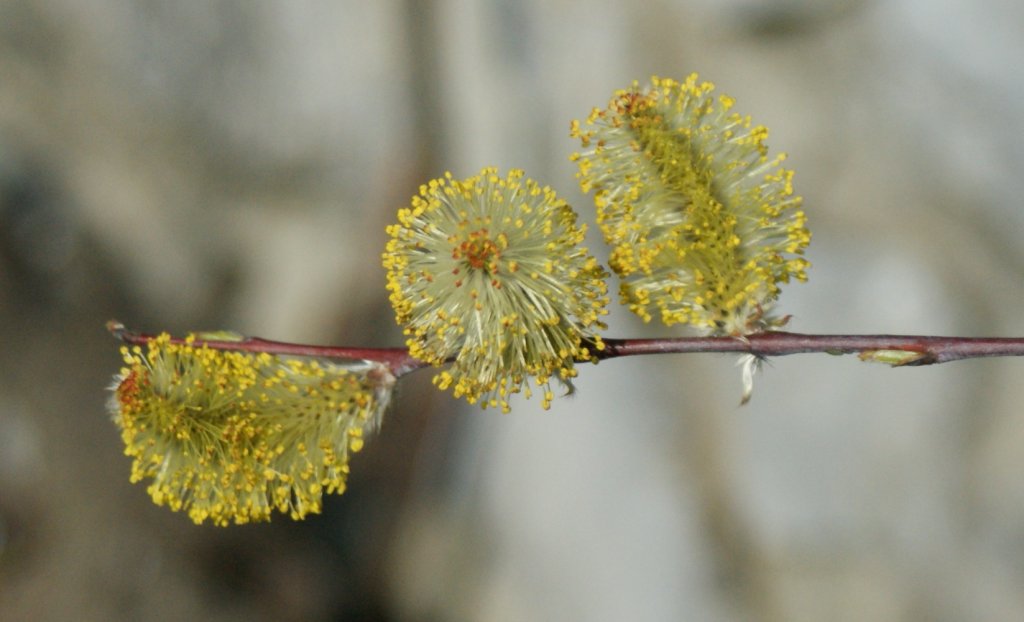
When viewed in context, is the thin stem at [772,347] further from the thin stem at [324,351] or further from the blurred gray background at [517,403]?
the blurred gray background at [517,403]

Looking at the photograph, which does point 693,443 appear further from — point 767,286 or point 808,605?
point 767,286

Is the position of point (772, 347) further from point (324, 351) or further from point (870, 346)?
point (324, 351)

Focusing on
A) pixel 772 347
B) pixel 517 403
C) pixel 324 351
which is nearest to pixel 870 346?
pixel 772 347

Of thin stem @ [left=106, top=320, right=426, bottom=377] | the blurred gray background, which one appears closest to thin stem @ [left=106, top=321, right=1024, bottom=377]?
thin stem @ [left=106, top=320, right=426, bottom=377]

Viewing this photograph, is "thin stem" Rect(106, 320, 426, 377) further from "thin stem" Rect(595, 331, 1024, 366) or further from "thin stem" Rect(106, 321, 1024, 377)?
"thin stem" Rect(595, 331, 1024, 366)

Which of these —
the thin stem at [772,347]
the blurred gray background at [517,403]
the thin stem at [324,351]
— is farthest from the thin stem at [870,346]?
the blurred gray background at [517,403]

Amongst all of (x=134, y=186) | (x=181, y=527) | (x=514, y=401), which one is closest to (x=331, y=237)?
(x=134, y=186)

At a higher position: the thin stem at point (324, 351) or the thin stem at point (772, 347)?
the thin stem at point (324, 351)
